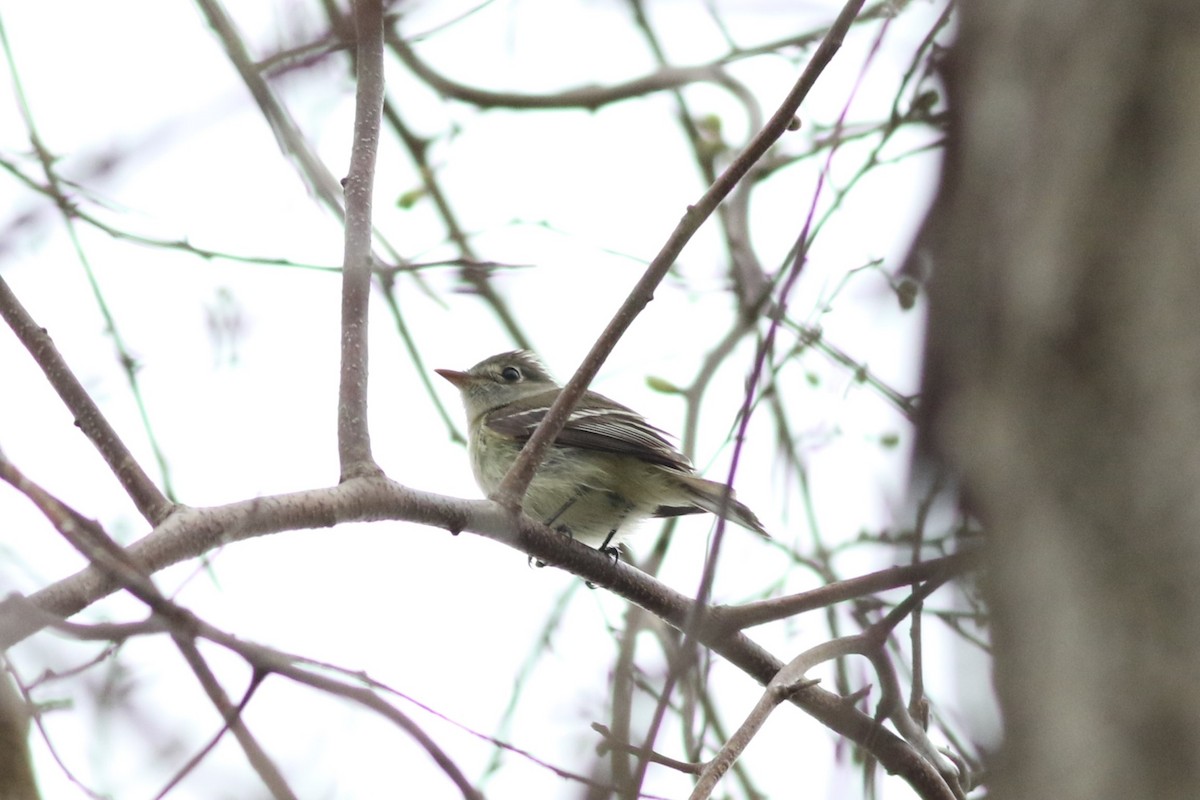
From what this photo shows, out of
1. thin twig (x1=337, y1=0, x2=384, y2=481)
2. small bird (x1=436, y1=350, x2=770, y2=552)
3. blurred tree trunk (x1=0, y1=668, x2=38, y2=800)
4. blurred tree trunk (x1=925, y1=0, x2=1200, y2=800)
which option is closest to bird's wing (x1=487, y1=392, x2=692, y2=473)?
small bird (x1=436, y1=350, x2=770, y2=552)

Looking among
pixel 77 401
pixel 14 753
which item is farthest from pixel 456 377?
pixel 14 753

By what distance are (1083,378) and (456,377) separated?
6331 millimetres

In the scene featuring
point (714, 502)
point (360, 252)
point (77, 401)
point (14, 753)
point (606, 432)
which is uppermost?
point (606, 432)

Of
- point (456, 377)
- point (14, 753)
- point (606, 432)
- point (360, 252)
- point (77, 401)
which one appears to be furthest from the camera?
point (456, 377)

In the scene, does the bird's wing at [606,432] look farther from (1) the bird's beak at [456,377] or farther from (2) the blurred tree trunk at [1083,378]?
(2) the blurred tree trunk at [1083,378]

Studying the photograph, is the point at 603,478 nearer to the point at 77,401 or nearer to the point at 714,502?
the point at 714,502

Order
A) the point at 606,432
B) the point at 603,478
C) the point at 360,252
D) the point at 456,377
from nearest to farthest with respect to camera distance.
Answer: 1. the point at 360,252
2. the point at 603,478
3. the point at 606,432
4. the point at 456,377

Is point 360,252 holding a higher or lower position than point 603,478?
lower

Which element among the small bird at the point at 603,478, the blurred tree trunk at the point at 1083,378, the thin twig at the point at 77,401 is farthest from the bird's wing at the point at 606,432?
the blurred tree trunk at the point at 1083,378

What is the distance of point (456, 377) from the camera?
301 inches

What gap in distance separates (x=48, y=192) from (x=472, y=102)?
2570 millimetres

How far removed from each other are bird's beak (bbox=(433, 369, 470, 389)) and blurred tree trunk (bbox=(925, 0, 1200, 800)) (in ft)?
19.9

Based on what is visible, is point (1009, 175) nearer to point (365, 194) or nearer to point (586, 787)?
point (586, 787)

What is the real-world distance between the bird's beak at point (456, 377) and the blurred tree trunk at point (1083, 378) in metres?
6.06
